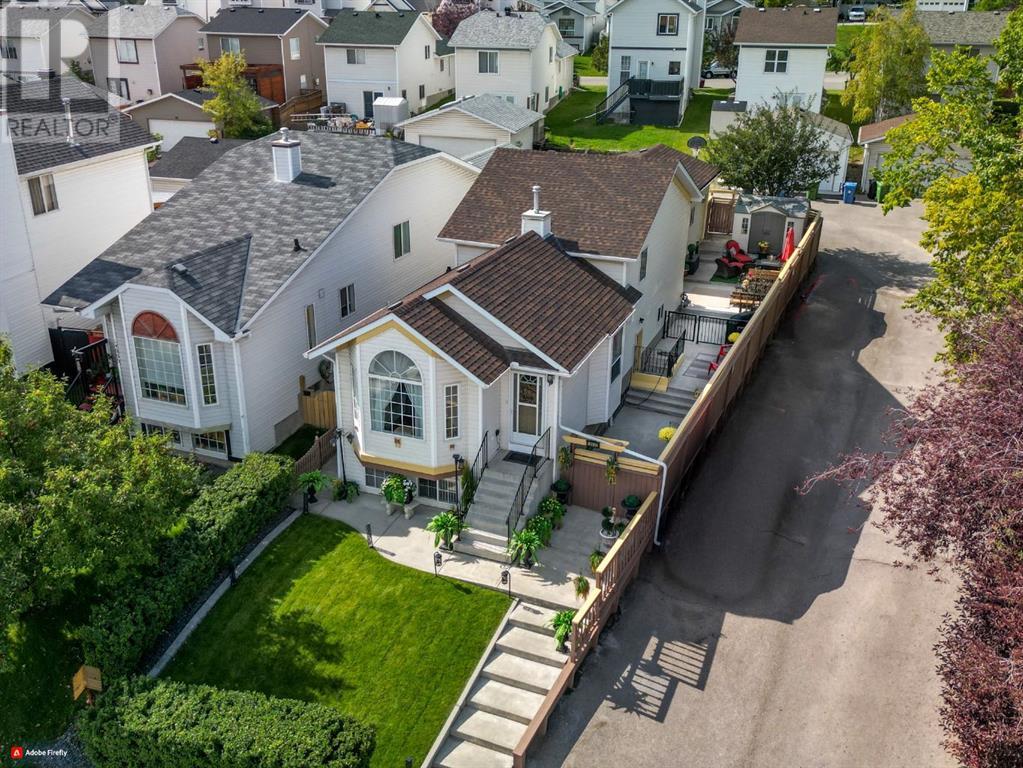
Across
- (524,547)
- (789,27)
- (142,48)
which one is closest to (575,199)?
(524,547)

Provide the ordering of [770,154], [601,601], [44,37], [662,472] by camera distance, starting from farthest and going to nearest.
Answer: [44,37], [770,154], [662,472], [601,601]

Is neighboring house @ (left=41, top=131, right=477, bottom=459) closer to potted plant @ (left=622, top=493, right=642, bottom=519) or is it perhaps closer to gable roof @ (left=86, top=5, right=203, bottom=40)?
potted plant @ (left=622, top=493, right=642, bottom=519)

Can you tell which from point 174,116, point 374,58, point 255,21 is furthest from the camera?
point 255,21

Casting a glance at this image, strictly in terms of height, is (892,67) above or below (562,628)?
above

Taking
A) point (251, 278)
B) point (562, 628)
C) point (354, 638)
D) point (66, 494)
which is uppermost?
point (251, 278)

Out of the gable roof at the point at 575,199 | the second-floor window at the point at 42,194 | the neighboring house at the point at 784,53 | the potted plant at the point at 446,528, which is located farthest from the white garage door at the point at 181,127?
the potted plant at the point at 446,528

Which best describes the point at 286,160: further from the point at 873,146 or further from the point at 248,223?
the point at 873,146

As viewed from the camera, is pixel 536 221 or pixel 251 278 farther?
pixel 536 221
